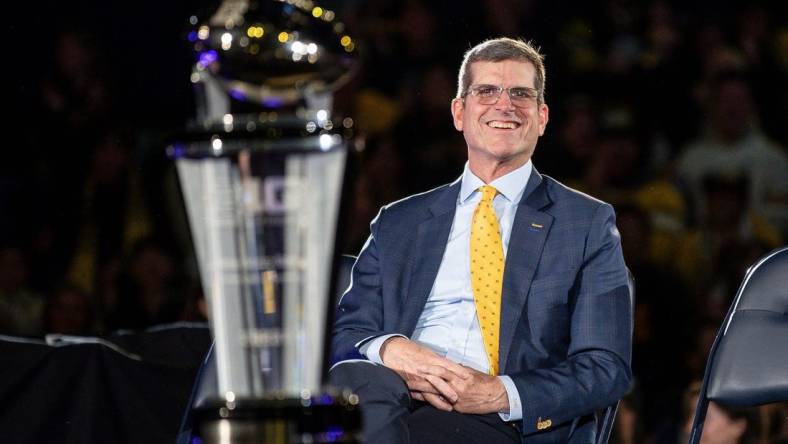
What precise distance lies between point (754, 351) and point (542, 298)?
37 cm

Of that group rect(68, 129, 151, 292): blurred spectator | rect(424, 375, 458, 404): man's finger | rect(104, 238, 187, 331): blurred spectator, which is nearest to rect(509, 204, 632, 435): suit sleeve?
rect(424, 375, 458, 404): man's finger

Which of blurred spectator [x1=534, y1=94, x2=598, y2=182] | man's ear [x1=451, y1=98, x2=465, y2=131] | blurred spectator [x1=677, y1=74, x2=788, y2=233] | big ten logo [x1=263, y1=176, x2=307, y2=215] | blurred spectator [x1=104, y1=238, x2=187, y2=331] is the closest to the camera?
big ten logo [x1=263, y1=176, x2=307, y2=215]

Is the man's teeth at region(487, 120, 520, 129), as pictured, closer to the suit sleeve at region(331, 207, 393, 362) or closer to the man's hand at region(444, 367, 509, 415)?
the suit sleeve at region(331, 207, 393, 362)

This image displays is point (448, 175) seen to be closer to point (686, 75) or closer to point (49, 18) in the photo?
point (686, 75)

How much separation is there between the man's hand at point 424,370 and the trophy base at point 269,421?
2.67 feet

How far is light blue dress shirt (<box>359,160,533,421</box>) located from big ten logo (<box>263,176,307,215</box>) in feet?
3.11

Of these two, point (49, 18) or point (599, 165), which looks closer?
point (599, 165)

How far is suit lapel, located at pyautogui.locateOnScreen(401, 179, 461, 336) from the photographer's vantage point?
2238mm

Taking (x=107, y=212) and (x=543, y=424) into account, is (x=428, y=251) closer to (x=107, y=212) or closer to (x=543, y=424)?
(x=543, y=424)

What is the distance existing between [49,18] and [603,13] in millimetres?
2184

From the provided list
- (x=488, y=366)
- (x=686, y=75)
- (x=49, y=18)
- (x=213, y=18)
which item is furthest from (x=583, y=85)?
(x=213, y=18)

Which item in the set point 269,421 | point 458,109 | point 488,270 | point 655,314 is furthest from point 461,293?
point 655,314

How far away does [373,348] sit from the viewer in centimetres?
215

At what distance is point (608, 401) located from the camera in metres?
2.11
